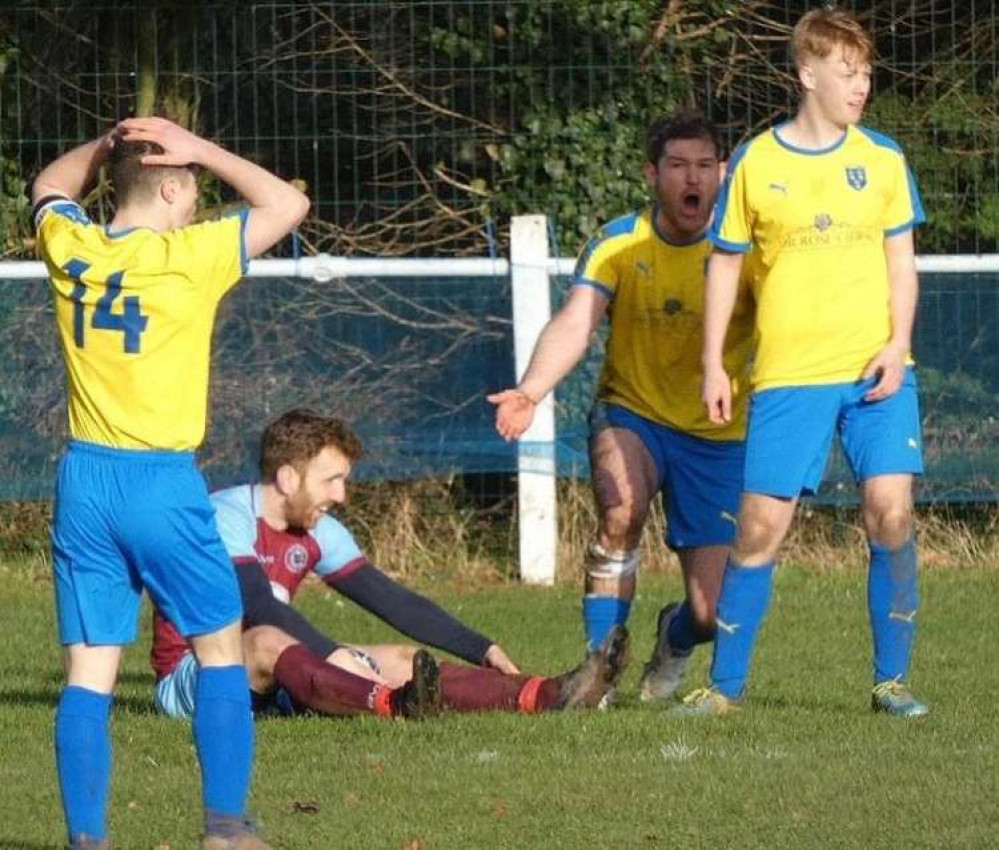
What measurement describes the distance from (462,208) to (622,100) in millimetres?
1149

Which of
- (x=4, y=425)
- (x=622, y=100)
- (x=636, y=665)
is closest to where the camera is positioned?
(x=636, y=665)

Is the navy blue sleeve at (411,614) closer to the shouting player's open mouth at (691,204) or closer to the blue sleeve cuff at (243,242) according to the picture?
the shouting player's open mouth at (691,204)

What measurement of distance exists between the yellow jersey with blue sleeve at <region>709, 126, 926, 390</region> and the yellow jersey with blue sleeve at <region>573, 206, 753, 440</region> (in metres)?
0.60

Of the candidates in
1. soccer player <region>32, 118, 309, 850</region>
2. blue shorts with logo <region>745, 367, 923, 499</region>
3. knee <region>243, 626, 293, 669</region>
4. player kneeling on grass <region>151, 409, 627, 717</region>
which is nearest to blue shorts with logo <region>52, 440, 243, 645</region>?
soccer player <region>32, 118, 309, 850</region>

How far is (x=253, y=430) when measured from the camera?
12234 millimetres

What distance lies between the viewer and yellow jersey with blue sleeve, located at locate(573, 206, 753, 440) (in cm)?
813

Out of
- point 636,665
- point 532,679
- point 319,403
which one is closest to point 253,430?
A: point 319,403

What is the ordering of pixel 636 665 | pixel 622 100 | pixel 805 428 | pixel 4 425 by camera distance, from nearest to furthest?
1. pixel 805 428
2. pixel 636 665
3. pixel 4 425
4. pixel 622 100

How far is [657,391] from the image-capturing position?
8.16 metres

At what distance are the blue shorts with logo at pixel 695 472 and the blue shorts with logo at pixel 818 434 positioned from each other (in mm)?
569

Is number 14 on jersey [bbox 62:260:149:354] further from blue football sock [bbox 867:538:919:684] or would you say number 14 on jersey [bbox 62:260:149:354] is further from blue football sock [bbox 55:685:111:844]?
blue football sock [bbox 867:538:919:684]

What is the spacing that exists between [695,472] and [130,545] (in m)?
2.98

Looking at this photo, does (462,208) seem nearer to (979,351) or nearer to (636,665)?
(979,351)

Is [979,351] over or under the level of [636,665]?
over
